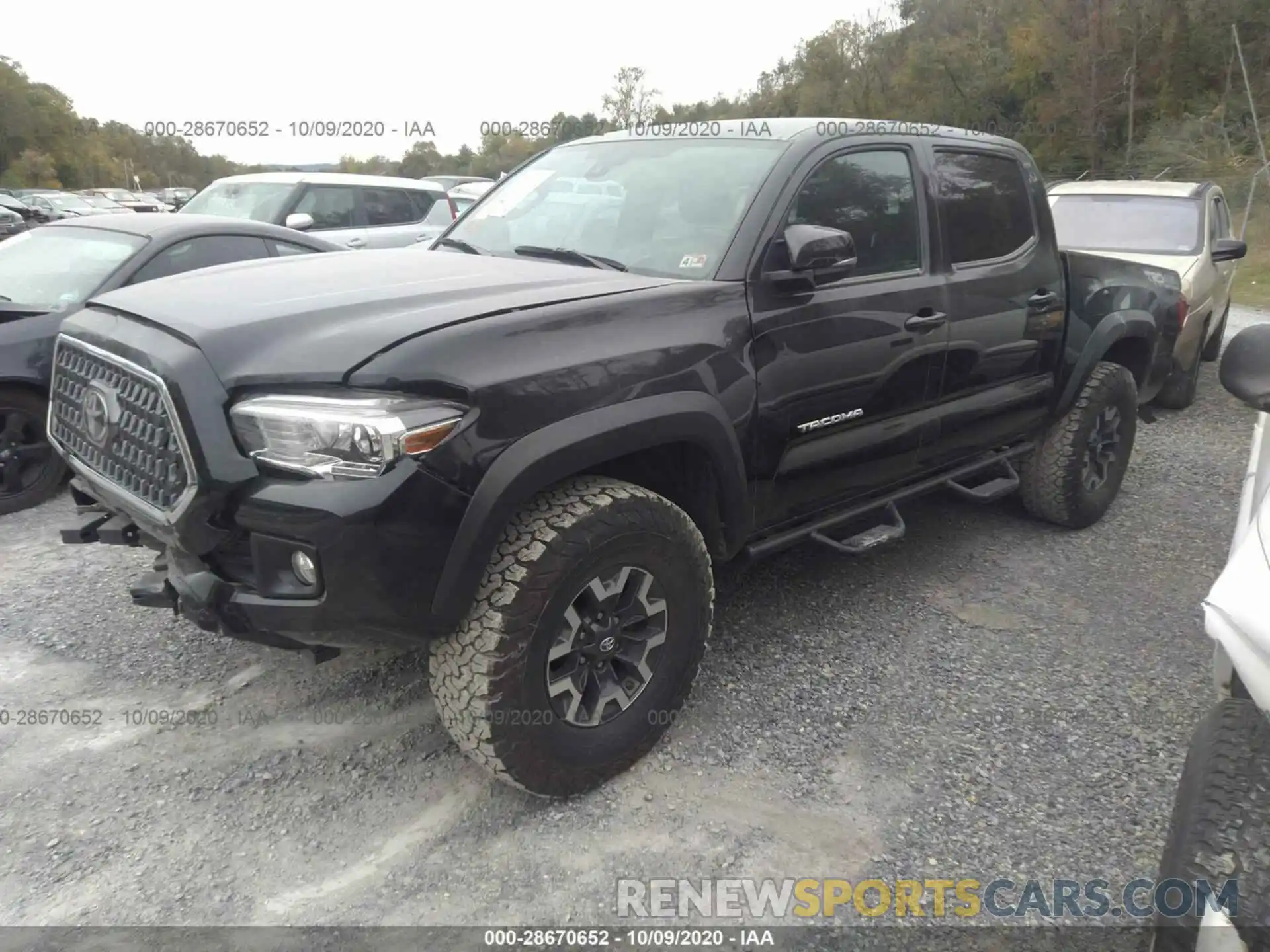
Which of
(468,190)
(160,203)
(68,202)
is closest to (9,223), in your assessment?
(160,203)

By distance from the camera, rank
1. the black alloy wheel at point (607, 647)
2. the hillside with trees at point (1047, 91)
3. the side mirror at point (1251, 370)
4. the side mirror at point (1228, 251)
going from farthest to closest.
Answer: the hillside with trees at point (1047, 91), the side mirror at point (1228, 251), the black alloy wheel at point (607, 647), the side mirror at point (1251, 370)

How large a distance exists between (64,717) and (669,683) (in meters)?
2.01

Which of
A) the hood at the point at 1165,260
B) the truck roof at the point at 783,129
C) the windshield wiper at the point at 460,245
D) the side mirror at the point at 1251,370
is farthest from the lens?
the hood at the point at 1165,260

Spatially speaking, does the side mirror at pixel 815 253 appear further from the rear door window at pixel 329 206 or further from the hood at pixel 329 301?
the rear door window at pixel 329 206

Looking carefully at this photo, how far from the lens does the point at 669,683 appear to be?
293cm

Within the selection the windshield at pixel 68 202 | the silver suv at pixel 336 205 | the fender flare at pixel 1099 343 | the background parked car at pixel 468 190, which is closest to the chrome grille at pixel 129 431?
the fender flare at pixel 1099 343

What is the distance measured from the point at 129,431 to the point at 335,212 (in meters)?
6.75

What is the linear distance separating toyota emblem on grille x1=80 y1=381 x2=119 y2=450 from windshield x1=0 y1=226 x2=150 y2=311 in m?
2.70

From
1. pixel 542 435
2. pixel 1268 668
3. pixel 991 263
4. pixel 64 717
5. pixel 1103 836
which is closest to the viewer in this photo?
pixel 1268 668

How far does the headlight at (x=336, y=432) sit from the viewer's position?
223 centimetres

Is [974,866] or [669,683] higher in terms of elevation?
[669,683]

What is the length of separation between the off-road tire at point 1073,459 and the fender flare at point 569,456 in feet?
8.13

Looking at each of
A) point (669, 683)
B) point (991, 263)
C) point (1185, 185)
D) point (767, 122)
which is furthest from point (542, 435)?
point (1185, 185)

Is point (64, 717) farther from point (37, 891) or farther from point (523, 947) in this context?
point (523, 947)
